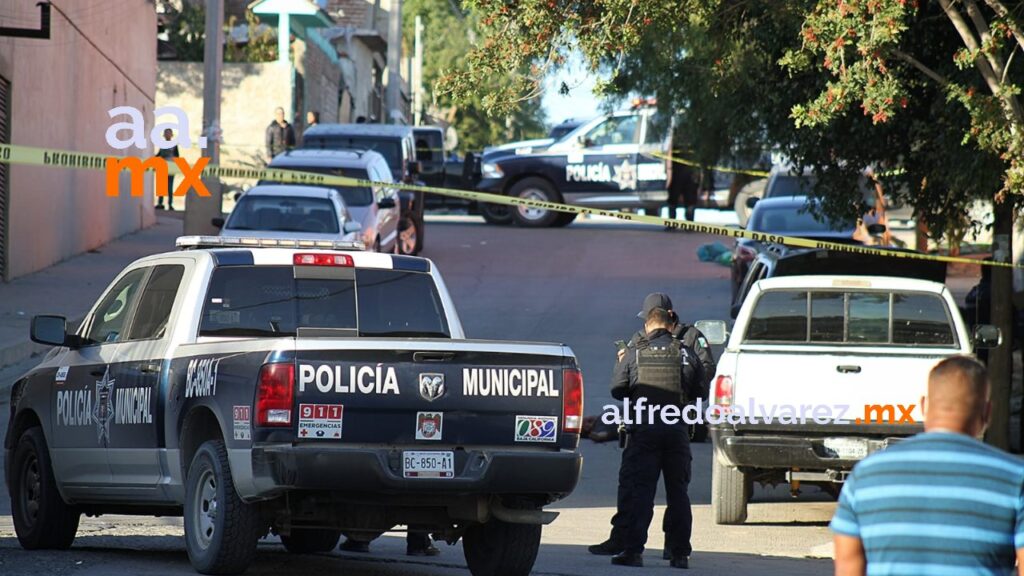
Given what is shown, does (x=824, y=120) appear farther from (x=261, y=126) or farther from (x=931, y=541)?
(x=261, y=126)

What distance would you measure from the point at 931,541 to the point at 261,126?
3659 cm

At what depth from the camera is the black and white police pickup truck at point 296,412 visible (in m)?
7.59

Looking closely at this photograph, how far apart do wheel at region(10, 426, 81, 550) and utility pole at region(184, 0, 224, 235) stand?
1522cm

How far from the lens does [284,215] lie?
21266mm

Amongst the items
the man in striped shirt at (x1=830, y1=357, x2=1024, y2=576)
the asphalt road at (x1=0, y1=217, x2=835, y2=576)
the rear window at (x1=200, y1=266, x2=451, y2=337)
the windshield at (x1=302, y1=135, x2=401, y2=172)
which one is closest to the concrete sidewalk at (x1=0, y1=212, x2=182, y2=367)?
the asphalt road at (x1=0, y1=217, x2=835, y2=576)

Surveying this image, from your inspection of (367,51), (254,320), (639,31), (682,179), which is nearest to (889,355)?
(639,31)

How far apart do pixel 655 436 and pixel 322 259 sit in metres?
2.34

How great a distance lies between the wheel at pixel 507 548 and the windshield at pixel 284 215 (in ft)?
41.3

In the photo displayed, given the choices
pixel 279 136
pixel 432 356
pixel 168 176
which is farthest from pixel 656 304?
pixel 168 176

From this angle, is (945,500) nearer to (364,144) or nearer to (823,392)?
(823,392)

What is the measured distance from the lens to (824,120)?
11.6 meters

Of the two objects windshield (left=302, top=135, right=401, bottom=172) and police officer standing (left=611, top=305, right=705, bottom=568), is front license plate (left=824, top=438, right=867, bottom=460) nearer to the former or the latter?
police officer standing (left=611, top=305, right=705, bottom=568)

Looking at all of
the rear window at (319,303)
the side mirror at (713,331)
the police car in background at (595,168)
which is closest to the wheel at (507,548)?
the rear window at (319,303)

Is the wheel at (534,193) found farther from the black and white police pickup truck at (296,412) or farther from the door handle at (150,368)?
the door handle at (150,368)
